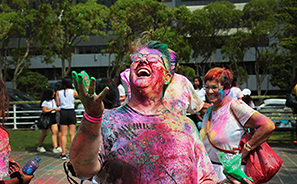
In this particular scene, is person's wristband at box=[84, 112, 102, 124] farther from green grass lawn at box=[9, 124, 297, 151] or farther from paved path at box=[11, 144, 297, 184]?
green grass lawn at box=[9, 124, 297, 151]

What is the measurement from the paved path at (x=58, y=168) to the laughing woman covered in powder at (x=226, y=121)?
2756mm

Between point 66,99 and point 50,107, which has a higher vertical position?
point 66,99

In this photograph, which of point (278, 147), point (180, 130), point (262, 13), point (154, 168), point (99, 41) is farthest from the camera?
point (99, 41)

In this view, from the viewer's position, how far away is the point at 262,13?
98.2 ft

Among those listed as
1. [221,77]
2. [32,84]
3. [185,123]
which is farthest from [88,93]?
[32,84]

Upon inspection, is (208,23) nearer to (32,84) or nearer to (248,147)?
(32,84)

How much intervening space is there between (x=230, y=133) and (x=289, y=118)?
260 inches

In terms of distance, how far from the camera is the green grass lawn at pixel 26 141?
8.93 metres

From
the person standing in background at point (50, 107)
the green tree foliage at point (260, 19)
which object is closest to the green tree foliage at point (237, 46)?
→ the green tree foliage at point (260, 19)

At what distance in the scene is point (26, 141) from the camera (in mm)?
10047

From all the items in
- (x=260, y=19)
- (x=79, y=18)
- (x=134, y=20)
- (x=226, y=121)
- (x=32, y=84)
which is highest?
(x=260, y=19)

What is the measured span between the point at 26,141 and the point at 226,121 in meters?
8.29

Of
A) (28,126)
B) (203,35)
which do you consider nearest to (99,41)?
(203,35)

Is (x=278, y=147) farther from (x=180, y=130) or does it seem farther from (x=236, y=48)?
(x=236, y=48)
